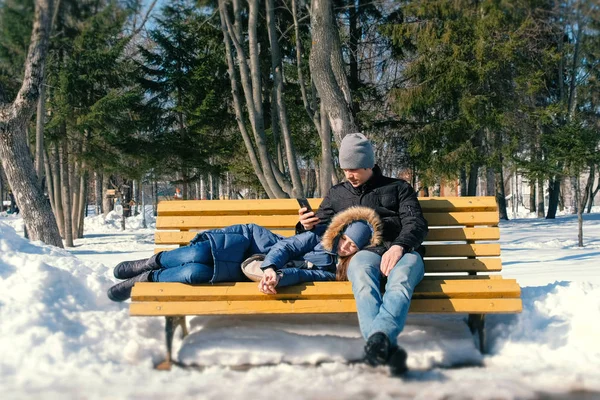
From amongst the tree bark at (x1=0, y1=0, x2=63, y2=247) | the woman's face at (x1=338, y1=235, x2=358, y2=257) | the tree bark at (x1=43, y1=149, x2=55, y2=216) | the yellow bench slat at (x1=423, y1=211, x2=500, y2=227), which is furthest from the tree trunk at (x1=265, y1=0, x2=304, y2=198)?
the tree bark at (x1=43, y1=149, x2=55, y2=216)

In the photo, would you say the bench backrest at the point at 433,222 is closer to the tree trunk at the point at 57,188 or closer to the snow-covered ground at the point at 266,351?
the snow-covered ground at the point at 266,351

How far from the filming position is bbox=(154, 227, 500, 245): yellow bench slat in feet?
14.6

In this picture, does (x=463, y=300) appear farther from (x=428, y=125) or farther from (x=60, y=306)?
(x=428, y=125)

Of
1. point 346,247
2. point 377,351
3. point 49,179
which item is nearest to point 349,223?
point 346,247

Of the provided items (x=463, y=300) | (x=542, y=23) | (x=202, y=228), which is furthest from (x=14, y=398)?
(x=542, y=23)

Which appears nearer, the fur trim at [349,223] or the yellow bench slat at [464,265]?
the fur trim at [349,223]

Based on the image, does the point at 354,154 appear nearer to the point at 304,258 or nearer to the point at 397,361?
the point at 304,258

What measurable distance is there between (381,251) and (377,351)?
3.18 ft

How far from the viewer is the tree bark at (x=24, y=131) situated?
7926 mm

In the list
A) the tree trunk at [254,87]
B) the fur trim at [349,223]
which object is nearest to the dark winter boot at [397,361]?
the fur trim at [349,223]

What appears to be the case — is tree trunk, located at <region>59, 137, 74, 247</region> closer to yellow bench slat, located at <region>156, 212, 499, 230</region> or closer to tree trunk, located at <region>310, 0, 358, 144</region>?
tree trunk, located at <region>310, 0, 358, 144</region>

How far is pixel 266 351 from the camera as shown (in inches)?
151

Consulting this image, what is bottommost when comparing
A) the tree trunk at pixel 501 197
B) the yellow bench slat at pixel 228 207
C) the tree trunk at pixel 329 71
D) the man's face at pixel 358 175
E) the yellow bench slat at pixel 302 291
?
the tree trunk at pixel 501 197

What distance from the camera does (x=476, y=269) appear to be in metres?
4.41
